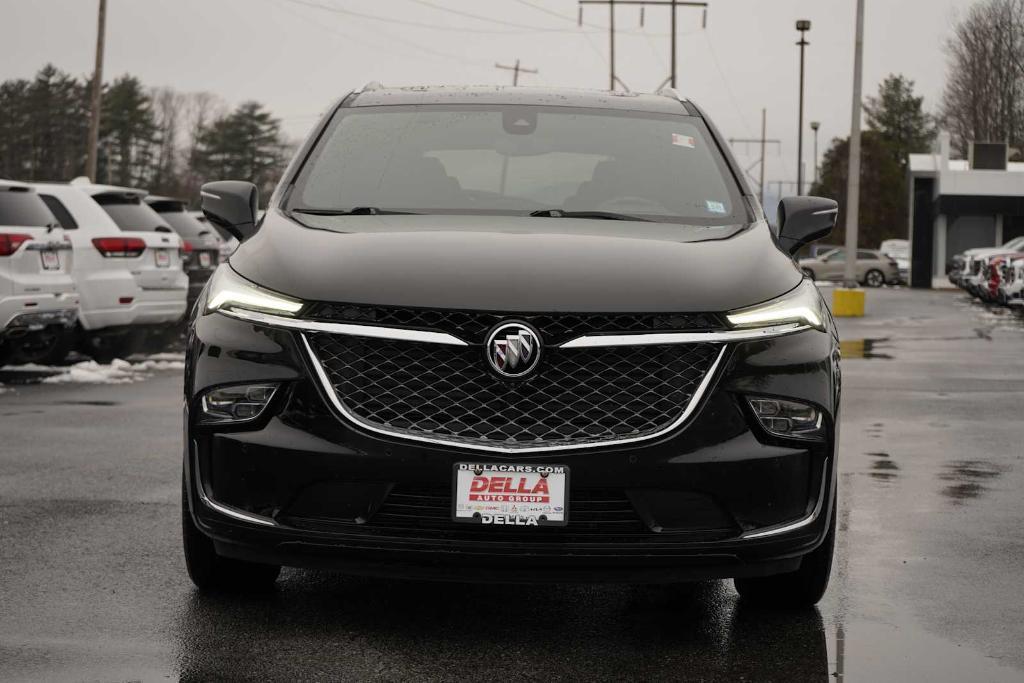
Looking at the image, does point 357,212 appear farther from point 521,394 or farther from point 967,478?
point 967,478

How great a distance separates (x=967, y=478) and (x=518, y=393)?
4621mm

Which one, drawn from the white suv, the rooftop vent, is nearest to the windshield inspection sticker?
the white suv

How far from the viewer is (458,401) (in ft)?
13.8

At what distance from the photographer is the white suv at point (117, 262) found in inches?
554

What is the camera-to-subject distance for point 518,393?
4195 millimetres

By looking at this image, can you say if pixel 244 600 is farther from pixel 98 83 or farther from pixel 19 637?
pixel 98 83

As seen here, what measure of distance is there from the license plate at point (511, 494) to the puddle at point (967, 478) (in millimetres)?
3695

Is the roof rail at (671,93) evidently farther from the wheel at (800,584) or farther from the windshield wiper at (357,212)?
the wheel at (800,584)

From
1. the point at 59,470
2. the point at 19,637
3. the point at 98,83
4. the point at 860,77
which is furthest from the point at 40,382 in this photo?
the point at 98,83

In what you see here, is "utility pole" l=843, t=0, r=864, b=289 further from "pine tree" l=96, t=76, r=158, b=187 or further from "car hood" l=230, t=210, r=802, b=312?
"pine tree" l=96, t=76, r=158, b=187

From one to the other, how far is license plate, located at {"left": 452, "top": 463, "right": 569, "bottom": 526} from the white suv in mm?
10458

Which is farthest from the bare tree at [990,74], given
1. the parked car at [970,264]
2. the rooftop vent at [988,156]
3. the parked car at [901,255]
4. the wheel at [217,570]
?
the wheel at [217,570]

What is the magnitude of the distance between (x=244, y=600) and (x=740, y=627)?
165 cm

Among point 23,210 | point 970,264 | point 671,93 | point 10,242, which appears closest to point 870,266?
point 970,264
